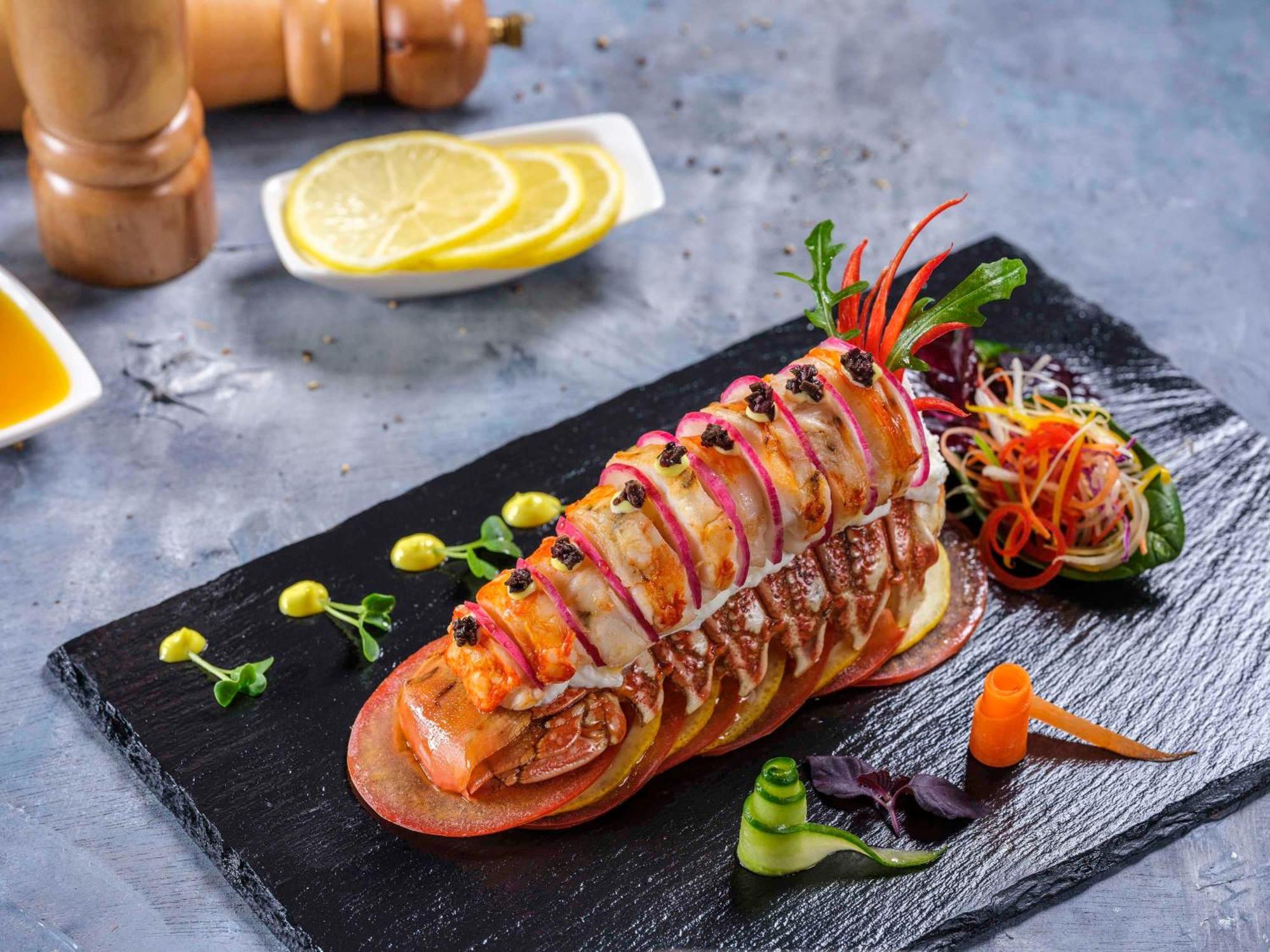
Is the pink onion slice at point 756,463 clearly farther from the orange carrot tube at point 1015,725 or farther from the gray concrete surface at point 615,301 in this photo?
the gray concrete surface at point 615,301

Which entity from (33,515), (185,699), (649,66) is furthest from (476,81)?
(185,699)

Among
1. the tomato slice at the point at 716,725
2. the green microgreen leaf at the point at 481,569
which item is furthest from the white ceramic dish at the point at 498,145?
the tomato slice at the point at 716,725

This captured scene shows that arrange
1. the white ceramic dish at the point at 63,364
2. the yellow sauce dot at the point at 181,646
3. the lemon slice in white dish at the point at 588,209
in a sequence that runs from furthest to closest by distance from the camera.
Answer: the lemon slice in white dish at the point at 588,209 < the white ceramic dish at the point at 63,364 < the yellow sauce dot at the point at 181,646

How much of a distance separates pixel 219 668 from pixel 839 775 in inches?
81.8

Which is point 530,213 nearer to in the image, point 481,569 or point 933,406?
point 481,569

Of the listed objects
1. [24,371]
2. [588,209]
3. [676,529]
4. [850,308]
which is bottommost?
[24,371]

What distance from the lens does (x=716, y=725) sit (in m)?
5.36

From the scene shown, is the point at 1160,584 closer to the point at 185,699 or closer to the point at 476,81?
the point at 185,699

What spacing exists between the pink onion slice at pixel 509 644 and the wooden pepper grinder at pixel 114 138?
2.82 meters

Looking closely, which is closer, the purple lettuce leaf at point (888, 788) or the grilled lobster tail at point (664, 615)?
the grilled lobster tail at point (664, 615)

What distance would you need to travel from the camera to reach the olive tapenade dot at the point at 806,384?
204 inches

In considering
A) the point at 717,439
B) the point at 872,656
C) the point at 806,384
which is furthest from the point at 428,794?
the point at 806,384

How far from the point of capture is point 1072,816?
527cm

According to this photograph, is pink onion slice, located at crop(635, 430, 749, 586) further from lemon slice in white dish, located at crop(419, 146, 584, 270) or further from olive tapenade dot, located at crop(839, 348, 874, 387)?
lemon slice in white dish, located at crop(419, 146, 584, 270)
